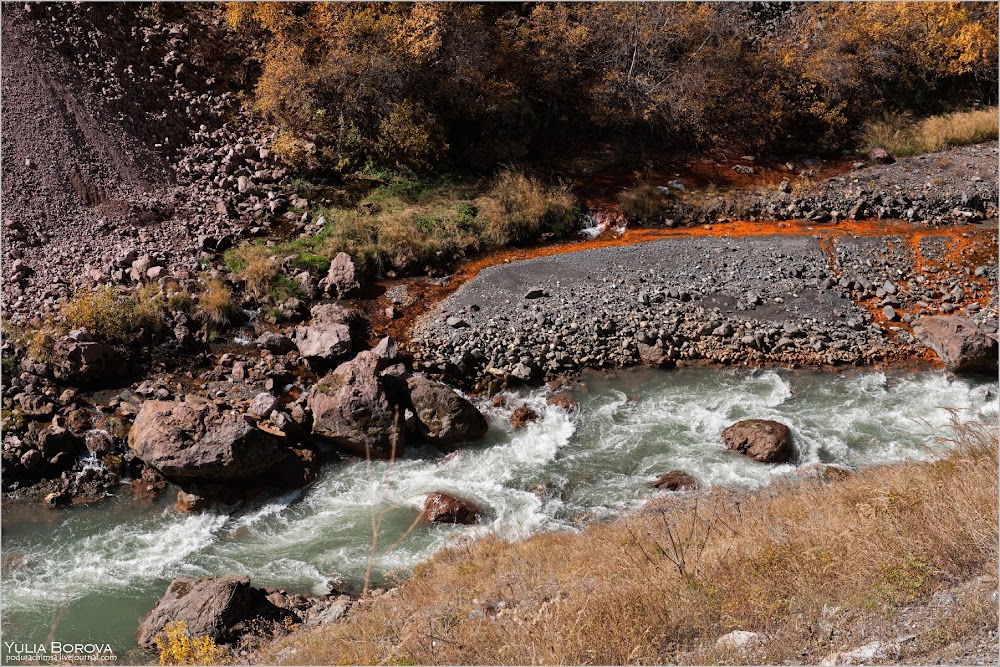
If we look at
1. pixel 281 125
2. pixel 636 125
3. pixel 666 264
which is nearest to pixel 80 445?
pixel 281 125

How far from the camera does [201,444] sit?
11.0 meters

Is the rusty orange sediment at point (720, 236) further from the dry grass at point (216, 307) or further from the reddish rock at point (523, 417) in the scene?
the reddish rock at point (523, 417)

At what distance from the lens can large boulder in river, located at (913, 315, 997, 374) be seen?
1359cm

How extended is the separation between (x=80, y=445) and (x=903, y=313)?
15577 mm

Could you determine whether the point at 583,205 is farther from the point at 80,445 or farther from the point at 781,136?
the point at 80,445

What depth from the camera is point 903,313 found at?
605 inches

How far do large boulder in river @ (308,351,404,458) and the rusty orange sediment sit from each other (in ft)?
10.2

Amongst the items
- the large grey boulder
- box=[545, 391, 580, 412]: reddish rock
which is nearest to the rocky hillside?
the large grey boulder

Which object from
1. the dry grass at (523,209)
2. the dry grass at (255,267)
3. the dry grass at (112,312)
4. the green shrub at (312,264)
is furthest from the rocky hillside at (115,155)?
the dry grass at (523,209)

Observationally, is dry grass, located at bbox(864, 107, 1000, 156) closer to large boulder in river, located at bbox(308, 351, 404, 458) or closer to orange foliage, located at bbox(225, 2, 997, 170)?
orange foliage, located at bbox(225, 2, 997, 170)

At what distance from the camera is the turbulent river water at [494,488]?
997 cm

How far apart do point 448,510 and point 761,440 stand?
510 cm

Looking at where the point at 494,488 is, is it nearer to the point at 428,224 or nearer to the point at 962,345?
the point at 428,224

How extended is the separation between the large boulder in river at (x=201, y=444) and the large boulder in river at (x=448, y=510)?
2500 mm
